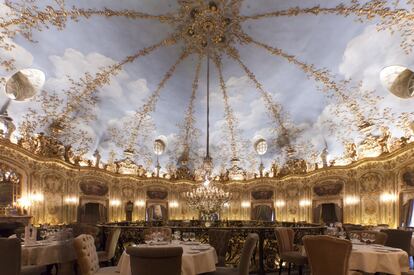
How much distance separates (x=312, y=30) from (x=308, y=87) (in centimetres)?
325

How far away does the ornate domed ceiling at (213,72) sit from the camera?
8.89 meters

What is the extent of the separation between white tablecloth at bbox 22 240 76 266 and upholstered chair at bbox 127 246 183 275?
3109 millimetres

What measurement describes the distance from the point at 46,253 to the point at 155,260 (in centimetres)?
335

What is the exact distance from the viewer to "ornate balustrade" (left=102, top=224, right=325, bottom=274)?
7.21 meters

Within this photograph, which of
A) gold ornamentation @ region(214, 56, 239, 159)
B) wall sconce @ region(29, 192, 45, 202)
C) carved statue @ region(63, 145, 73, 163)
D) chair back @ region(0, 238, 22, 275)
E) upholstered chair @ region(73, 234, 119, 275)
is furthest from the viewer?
carved statue @ region(63, 145, 73, 163)

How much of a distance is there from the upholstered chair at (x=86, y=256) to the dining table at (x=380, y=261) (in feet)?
11.2

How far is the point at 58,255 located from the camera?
5.79 metres

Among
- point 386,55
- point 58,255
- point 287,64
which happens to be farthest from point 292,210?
point 58,255

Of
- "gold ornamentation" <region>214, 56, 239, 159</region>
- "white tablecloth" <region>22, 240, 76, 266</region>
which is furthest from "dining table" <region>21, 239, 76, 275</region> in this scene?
"gold ornamentation" <region>214, 56, 239, 159</region>

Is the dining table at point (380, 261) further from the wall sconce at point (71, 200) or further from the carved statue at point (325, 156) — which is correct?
the wall sconce at point (71, 200)

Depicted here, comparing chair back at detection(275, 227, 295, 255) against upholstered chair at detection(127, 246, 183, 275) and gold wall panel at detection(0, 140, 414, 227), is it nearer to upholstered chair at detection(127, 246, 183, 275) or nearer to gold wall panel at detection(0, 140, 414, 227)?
upholstered chair at detection(127, 246, 183, 275)

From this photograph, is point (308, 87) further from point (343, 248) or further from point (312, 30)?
point (343, 248)

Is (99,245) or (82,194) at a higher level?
(82,194)

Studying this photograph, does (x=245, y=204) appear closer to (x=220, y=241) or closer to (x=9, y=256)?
(x=220, y=241)
